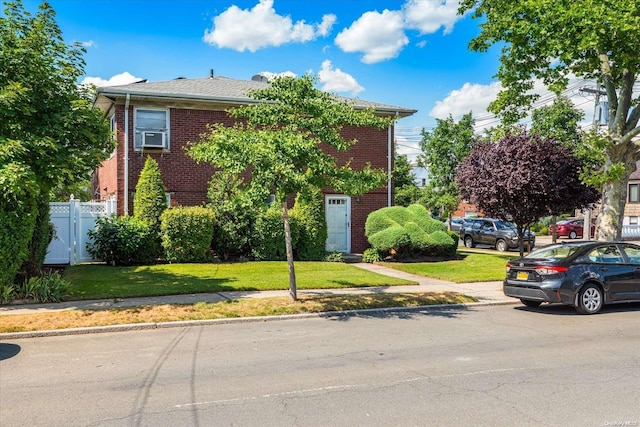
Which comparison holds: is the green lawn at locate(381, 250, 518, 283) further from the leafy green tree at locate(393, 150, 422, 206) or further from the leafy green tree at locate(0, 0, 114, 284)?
the leafy green tree at locate(393, 150, 422, 206)

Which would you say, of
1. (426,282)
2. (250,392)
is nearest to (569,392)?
(250,392)

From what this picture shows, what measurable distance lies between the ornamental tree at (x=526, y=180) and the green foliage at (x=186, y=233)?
344 inches

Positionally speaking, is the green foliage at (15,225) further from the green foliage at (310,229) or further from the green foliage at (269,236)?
the green foliage at (310,229)

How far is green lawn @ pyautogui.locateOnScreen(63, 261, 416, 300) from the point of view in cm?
1138

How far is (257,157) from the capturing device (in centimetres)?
903

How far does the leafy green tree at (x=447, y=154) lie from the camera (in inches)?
1089

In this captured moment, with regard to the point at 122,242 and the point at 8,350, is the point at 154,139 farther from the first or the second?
the point at 8,350

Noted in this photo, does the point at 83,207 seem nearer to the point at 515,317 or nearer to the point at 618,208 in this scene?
the point at 515,317

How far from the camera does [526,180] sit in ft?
49.3

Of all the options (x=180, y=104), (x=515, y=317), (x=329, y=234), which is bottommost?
(x=515, y=317)

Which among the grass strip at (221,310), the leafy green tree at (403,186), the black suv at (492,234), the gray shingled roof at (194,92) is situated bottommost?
the grass strip at (221,310)

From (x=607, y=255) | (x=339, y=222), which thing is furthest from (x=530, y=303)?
(x=339, y=222)

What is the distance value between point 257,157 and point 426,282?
23.5ft

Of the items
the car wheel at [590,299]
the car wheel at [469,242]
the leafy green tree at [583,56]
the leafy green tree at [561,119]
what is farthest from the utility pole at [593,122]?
the car wheel at [590,299]
